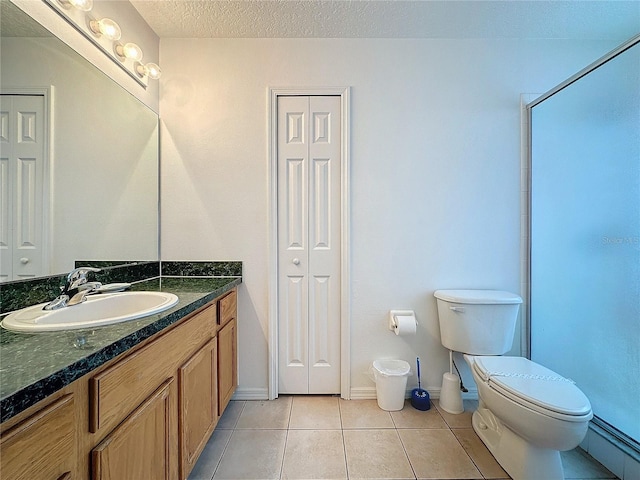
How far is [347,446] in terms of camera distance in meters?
1.49

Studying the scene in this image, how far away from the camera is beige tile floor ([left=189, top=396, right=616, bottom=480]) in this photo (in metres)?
1.33

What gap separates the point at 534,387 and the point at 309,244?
4.41 ft

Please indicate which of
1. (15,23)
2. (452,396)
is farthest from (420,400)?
(15,23)

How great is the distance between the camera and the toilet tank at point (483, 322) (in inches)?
65.7

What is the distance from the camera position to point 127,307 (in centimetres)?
128

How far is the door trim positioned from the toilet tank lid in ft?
1.97

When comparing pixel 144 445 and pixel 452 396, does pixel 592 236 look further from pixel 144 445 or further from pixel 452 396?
pixel 144 445

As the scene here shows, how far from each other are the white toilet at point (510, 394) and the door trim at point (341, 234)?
604mm

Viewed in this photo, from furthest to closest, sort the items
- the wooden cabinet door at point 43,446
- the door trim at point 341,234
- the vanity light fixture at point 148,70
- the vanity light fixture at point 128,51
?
the door trim at point 341,234 < the vanity light fixture at point 148,70 < the vanity light fixture at point 128,51 < the wooden cabinet door at point 43,446

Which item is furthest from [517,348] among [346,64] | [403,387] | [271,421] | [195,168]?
[195,168]

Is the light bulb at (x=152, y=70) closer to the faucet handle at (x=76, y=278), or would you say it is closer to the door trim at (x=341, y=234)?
the door trim at (x=341, y=234)

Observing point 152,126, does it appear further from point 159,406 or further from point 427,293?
point 427,293

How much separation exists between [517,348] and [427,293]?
0.71 m

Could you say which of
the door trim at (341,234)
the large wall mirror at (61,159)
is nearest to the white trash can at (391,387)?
the door trim at (341,234)
